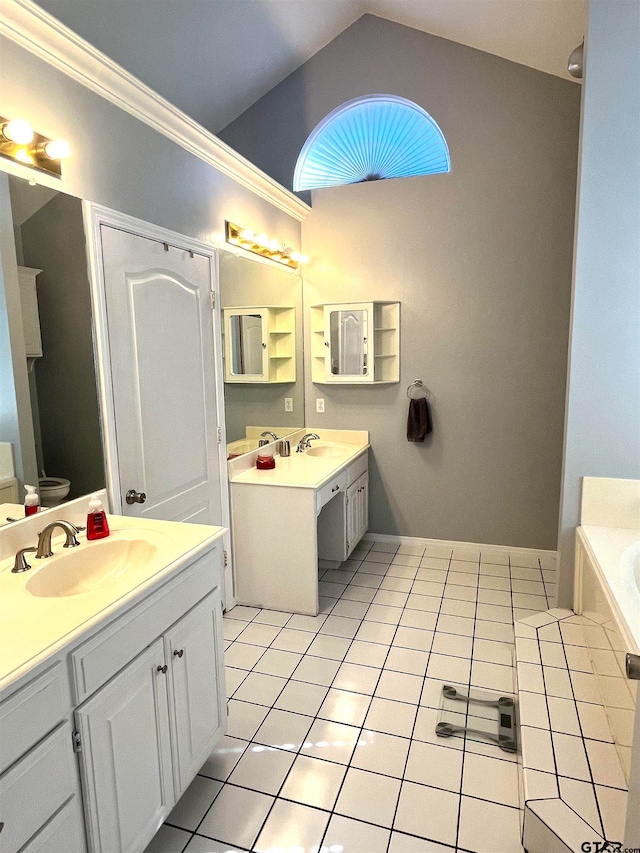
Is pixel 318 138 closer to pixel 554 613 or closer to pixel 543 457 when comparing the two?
pixel 543 457

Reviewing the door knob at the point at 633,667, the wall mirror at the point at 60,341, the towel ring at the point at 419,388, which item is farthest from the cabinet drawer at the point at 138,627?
the towel ring at the point at 419,388

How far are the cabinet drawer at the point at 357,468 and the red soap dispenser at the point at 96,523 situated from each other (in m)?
1.85

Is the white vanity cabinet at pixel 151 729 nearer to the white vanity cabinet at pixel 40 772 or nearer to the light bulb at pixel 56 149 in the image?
the white vanity cabinet at pixel 40 772

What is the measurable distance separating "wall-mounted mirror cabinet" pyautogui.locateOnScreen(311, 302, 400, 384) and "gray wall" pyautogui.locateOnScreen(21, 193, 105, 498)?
6.93 ft

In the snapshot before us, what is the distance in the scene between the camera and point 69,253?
71.4 inches

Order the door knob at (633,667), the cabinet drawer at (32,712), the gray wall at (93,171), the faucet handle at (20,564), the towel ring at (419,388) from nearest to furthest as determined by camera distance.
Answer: the door knob at (633,667) → the cabinet drawer at (32,712) → the faucet handle at (20,564) → the gray wall at (93,171) → the towel ring at (419,388)

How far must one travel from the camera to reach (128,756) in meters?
1.33

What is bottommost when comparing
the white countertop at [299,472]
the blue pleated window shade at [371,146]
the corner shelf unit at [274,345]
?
the white countertop at [299,472]

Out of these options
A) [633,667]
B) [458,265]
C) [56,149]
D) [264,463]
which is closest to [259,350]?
[264,463]

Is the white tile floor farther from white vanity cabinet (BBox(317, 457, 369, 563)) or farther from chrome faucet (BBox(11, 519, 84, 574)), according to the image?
chrome faucet (BBox(11, 519, 84, 574))

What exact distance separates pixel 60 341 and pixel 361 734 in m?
1.82

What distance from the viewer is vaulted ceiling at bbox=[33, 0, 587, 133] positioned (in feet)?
7.86

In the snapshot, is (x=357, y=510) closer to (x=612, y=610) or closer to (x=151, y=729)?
(x=612, y=610)

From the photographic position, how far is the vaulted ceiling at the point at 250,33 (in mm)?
2395
